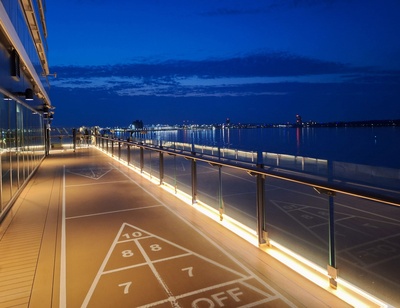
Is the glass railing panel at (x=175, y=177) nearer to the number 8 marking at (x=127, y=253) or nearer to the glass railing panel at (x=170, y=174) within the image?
the glass railing panel at (x=170, y=174)

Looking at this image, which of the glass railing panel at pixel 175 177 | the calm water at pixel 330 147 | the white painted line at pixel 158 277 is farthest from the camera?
the calm water at pixel 330 147

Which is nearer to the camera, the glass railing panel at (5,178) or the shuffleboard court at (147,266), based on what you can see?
the shuffleboard court at (147,266)

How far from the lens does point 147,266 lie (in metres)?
3.57

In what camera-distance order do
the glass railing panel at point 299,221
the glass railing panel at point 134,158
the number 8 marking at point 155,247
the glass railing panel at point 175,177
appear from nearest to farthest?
the number 8 marking at point 155,247 < the glass railing panel at point 299,221 < the glass railing panel at point 175,177 < the glass railing panel at point 134,158

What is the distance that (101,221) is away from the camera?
5.38 metres

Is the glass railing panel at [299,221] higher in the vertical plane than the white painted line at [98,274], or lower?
lower

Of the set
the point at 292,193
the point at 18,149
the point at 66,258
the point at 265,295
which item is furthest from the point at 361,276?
the point at 18,149

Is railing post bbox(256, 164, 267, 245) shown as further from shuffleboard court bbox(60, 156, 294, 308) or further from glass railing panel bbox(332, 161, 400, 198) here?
glass railing panel bbox(332, 161, 400, 198)

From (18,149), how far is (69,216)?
319 centimetres

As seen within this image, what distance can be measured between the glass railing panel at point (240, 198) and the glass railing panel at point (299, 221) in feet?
1.24

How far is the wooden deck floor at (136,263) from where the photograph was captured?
2.91 metres

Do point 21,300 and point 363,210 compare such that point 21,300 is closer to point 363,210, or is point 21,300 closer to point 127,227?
point 127,227

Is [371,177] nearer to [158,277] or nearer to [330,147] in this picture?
[158,277]

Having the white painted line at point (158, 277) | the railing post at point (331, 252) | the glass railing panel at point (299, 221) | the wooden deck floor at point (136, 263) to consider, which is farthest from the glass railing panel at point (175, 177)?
the railing post at point (331, 252)
